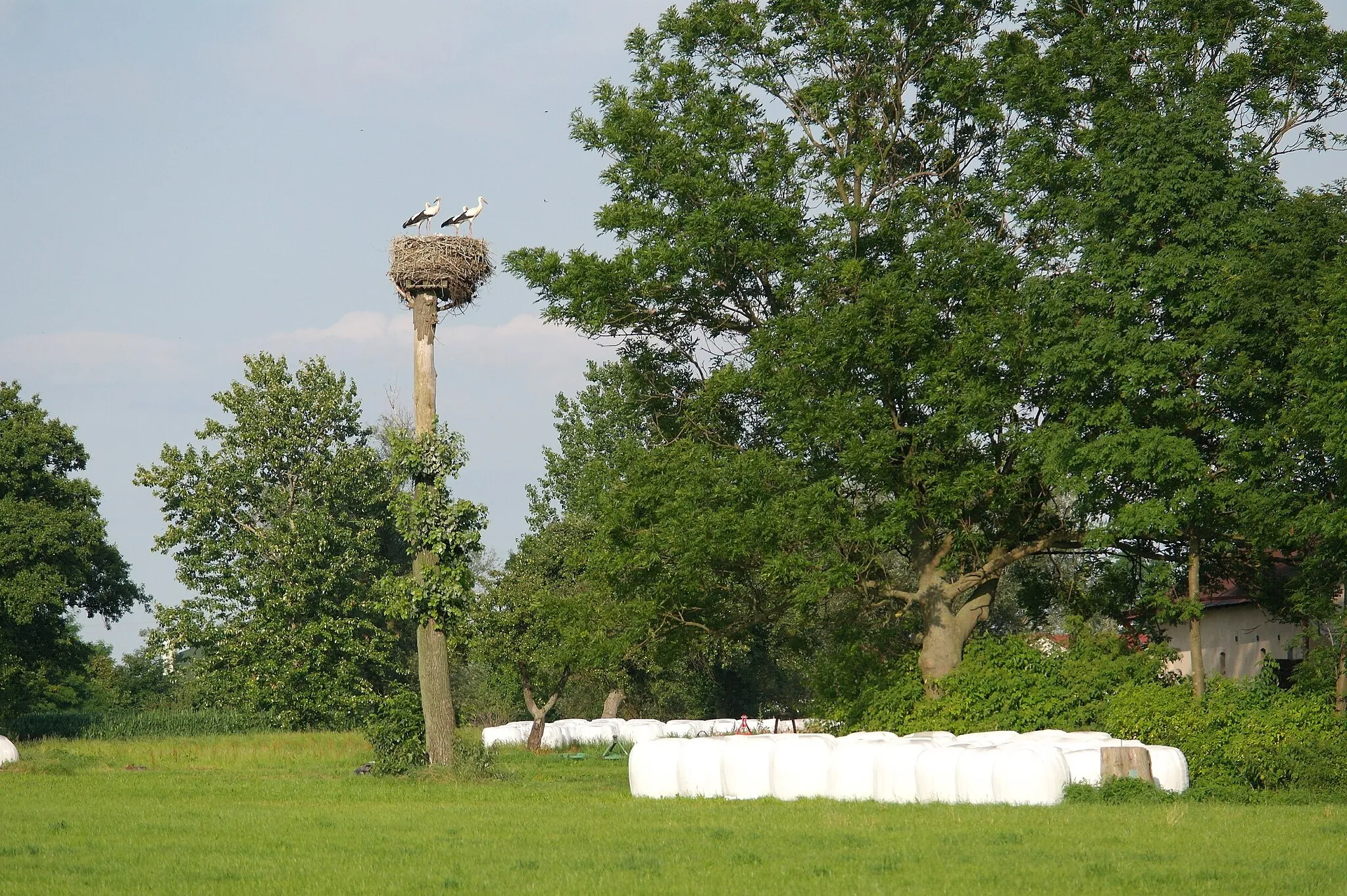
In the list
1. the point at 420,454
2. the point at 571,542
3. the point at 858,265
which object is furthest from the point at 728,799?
the point at 571,542

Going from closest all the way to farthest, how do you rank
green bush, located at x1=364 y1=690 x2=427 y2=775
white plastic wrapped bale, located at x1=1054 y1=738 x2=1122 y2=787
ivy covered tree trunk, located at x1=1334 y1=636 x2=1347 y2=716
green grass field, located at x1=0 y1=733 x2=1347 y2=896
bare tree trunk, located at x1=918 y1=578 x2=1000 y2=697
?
green grass field, located at x1=0 y1=733 x2=1347 y2=896 → white plastic wrapped bale, located at x1=1054 y1=738 x2=1122 y2=787 → ivy covered tree trunk, located at x1=1334 y1=636 x2=1347 y2=716 → green bush, located at x1=364 y1=690 x2=427 y2=775 → bare tree trunk, located at x1=918 y1=578 x2=1000 y2=697

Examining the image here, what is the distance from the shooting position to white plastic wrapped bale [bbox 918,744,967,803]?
19125mm

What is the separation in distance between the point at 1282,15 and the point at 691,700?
37228mm

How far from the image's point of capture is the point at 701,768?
21219 mm

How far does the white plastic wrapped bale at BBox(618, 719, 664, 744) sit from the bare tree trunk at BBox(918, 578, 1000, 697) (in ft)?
49.7

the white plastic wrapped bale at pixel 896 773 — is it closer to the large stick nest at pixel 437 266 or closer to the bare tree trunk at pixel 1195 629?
the bare tree trunk at pixel 1195 629

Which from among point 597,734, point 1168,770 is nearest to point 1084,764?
point 1168,770

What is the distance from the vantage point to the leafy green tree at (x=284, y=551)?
1827 inches

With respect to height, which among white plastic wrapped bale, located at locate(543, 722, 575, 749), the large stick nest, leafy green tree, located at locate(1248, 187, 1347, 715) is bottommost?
white plastic wrapped bale, located at locate(543, 722, 575, 749)

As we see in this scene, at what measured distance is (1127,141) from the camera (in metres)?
24.7

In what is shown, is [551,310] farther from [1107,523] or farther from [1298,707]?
[1298,707]

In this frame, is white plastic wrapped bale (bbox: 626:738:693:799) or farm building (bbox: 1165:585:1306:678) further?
farm building (bbox: 1165:585:1306:678)

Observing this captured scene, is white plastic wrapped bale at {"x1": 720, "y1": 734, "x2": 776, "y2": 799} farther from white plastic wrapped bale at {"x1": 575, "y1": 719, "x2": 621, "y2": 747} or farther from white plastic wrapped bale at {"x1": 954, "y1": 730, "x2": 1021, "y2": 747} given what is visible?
white plastic wrapped bale at {"x1": 575, "y1": 719, "x2": 621, "y2": 747}

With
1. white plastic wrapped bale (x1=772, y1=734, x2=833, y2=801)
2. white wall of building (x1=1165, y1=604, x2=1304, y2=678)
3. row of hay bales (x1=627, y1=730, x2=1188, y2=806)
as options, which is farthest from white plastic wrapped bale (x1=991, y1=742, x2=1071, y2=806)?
white wall of building (x1=1165, y1=604, x2=1304, y2=678)
